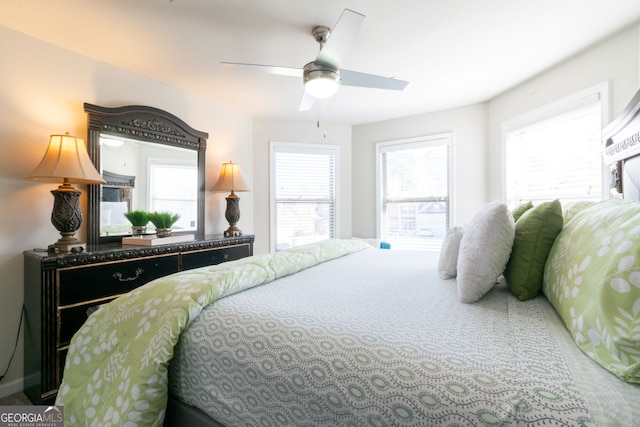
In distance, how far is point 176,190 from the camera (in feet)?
9.60

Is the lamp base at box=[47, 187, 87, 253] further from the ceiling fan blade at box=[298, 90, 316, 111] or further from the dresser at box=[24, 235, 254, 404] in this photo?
the ceiling fan blade at box=[298, 90, 316, 111]

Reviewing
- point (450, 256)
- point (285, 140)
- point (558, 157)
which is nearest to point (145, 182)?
point (285, 140)

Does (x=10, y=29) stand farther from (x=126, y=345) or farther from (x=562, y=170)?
(x=562, y=170)

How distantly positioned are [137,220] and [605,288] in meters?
2.93

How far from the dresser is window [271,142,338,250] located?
2.04 metres

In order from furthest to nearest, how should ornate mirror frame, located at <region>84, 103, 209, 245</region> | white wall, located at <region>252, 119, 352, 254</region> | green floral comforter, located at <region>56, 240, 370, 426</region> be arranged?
white wall, located at <region>252, 119, 352, 254</region>
ornate mirror frame, located at <region>84, 103, 209, 245</region>
green floral comforter, located at <region>56, 240, 370, 426</region>

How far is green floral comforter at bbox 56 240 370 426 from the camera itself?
89 cm

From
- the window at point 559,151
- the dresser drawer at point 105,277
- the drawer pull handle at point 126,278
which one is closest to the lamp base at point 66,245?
the dresser drawer at point 105,277

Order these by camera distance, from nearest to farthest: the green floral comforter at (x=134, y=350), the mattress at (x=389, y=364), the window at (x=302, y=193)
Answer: the mattress at (x=389, y=364)
the green floral comforter at (x=134, y=350)
the window at (x=302, y=193)

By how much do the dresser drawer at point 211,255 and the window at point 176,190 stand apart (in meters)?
0.53

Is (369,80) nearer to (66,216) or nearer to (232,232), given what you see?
(232,232)

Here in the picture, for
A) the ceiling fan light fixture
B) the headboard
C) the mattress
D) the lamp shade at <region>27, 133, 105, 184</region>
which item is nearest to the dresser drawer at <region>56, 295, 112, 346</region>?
the lamp shade at <region>27, 133, 105, 184</region>

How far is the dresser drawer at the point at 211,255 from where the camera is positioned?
98.1 inches

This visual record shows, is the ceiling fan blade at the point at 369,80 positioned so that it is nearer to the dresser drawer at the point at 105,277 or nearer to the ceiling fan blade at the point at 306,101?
the ceiling fan blade at the point at 306,101
